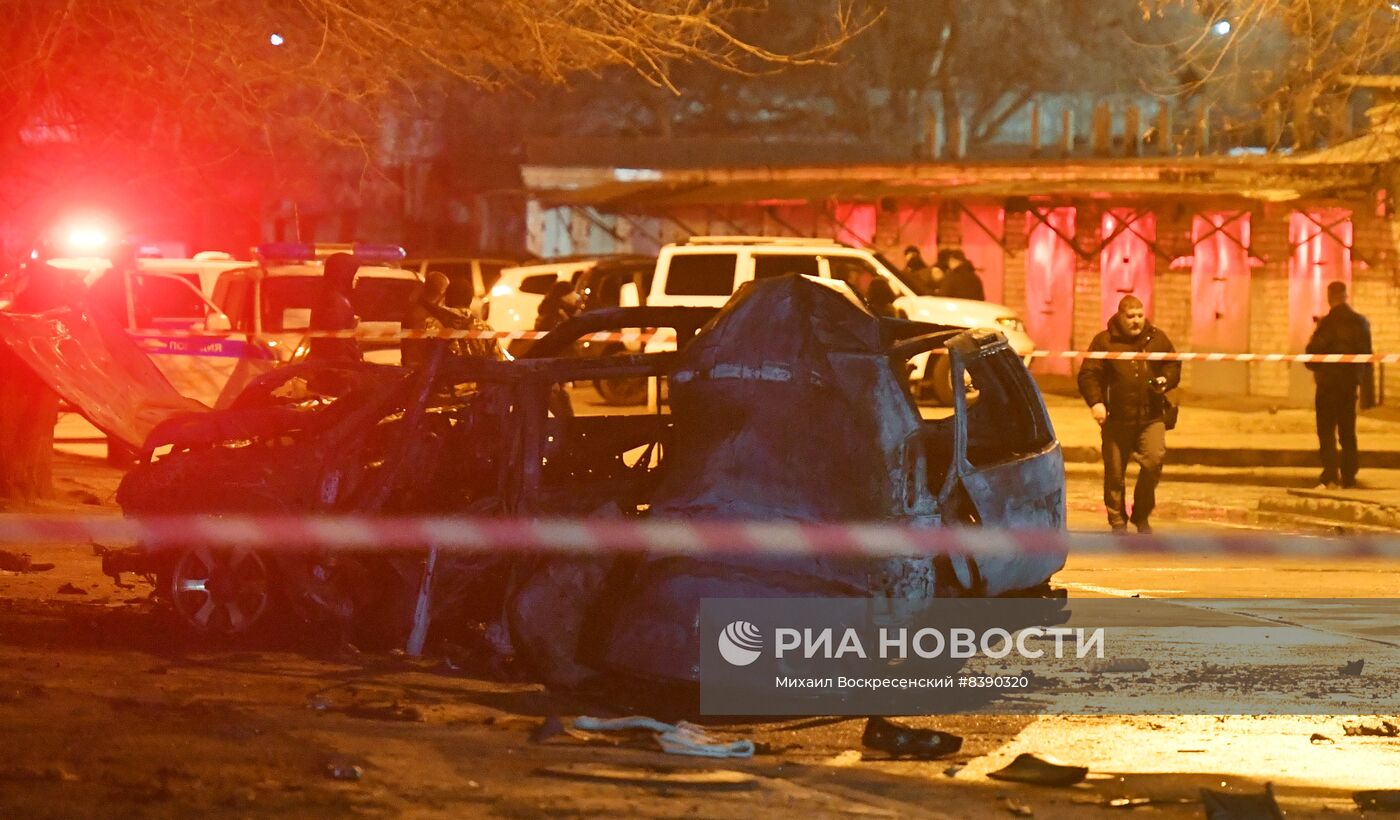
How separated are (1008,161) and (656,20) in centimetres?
1524

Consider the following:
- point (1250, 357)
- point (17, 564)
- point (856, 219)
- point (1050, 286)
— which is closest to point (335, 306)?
point (17, 564)

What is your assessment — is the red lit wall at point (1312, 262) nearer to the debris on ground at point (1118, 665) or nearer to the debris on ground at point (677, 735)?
the debris on ground at point (1118, 665)

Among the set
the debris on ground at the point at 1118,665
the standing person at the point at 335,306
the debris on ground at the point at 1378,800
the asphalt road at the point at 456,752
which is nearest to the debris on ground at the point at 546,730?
the asphalt road at the point at 456,752

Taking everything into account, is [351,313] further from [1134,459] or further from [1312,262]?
[1312,262]

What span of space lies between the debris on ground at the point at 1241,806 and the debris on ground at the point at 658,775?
1413 mm

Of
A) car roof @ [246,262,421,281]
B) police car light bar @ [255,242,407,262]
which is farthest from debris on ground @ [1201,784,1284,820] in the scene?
car roof @ [246,262,421,281]

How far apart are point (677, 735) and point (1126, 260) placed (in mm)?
22153

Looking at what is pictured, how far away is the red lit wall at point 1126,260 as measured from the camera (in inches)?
1064

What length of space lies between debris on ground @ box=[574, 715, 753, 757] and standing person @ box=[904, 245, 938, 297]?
1597 cm

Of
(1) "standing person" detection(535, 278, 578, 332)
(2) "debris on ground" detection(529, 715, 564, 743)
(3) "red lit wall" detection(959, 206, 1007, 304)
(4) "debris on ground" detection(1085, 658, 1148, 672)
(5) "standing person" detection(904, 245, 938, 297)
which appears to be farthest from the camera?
(3) "red lit wall" detection(959, 206, 1007, 304)

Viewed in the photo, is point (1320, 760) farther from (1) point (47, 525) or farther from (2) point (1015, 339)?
(2) point (1015, 339)

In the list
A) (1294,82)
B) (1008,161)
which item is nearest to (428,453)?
(1294,82)

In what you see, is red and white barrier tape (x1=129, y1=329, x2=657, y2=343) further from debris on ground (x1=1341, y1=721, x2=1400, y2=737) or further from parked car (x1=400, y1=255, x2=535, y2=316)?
parked car (x1=400, y1=255, x2=535, y2=316)

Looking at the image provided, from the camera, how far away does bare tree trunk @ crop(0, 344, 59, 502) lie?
522 inches
